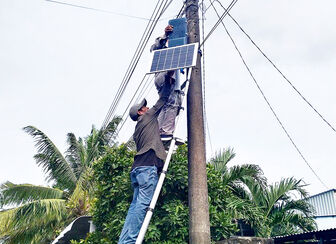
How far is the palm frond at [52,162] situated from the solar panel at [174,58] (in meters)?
11.4

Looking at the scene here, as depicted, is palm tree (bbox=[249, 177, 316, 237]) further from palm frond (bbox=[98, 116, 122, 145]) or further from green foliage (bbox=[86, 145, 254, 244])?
palm frond (bbox=[98, 116, 122, 145])

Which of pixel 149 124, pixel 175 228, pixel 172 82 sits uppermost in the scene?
pixel 172 82

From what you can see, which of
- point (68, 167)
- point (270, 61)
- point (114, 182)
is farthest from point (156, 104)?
point (68, 167)

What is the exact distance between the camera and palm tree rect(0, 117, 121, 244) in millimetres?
13508

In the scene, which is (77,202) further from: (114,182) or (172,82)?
(172,82)

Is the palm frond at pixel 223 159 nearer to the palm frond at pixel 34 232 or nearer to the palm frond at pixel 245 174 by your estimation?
the palm frond at pixel 245 174

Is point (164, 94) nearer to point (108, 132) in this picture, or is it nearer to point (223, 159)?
point (223, 159)

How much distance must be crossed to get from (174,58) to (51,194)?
1140cm

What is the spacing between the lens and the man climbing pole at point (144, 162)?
4.25 meters

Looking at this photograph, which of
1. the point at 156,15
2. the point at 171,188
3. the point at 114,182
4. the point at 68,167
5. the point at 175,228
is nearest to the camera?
the point at 175,228

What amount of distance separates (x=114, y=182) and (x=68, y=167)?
10379 mm

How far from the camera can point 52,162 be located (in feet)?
53.4

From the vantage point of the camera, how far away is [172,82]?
5.79 metres

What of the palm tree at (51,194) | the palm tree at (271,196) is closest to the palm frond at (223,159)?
the palm tree at (271,196)
